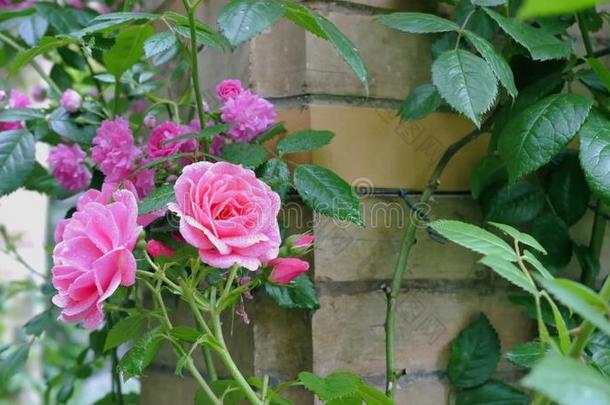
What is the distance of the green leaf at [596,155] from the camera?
0.65m

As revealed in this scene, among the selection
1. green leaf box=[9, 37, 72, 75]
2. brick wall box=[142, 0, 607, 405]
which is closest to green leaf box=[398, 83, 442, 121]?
brick wall box=[142, 0, 607, 405]

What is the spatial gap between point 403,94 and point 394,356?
33 cm

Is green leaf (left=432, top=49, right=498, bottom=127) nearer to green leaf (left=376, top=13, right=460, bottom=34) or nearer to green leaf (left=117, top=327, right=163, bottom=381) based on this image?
→ green leaf (left=376, top=13, right=460, bottom=34)

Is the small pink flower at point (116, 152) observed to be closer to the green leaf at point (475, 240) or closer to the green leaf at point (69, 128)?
the green leaf at point (69, 128)

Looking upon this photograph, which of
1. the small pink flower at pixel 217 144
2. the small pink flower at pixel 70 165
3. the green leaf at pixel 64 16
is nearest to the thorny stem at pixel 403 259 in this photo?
the small pink flower at pixel 217 144

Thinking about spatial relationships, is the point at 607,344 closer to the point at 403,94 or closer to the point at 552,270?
the point at 552,270

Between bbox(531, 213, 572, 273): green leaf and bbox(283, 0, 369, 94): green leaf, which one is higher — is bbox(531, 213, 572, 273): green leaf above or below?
below

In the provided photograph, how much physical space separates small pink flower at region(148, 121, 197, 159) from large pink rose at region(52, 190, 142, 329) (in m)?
0.22

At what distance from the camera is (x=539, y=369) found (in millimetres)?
276

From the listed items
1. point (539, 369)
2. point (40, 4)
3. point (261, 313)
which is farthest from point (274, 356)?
point (40, 4)

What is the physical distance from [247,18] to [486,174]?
39 centimetres

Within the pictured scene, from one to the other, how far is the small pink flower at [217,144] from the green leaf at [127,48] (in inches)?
5.2

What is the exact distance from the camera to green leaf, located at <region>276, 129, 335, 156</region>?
2.36 ft

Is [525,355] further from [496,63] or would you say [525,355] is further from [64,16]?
[64,16]
